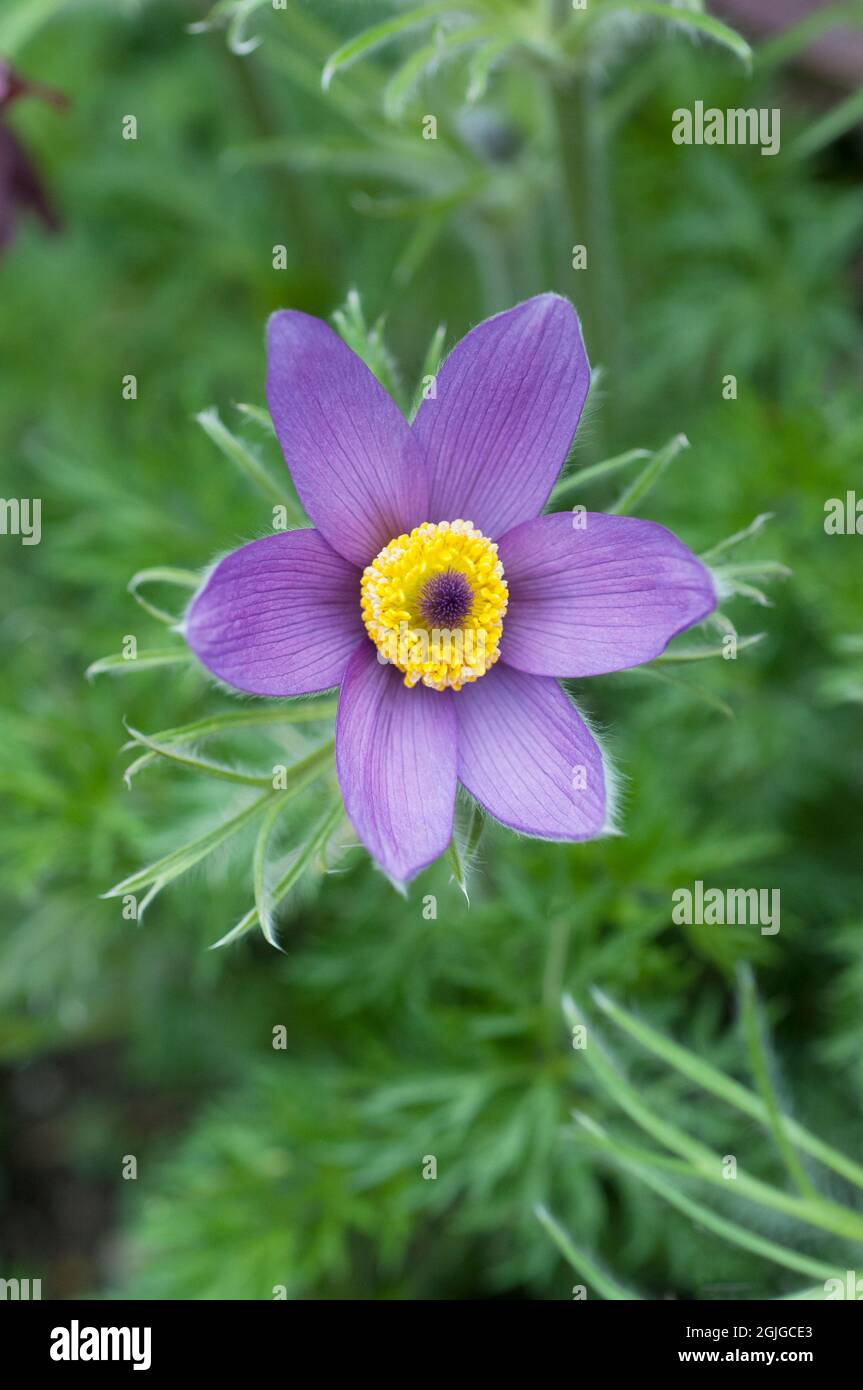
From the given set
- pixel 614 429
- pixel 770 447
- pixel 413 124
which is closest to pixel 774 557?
pixel 770 447

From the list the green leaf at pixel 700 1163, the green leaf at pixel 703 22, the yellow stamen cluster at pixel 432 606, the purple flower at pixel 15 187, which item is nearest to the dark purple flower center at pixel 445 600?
the yellow stamen cluster at pixel 432 606

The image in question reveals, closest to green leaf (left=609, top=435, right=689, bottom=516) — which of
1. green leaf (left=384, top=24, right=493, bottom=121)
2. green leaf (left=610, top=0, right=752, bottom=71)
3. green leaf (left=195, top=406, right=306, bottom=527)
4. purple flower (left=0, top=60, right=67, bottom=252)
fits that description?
green leaf (left=195, top=406, right=306, bottom=527)

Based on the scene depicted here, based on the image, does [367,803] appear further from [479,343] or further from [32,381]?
[32,381]

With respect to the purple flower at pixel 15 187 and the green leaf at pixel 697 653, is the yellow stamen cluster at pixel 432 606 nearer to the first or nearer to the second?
the green leaf at pixel 697 653

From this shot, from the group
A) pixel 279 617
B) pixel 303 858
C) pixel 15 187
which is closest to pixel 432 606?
pixel 279 617

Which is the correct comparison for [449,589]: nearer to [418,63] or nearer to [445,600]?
[445,600]

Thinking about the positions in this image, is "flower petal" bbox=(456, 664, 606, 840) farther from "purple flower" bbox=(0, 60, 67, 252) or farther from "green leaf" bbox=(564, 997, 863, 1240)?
"purple flower" bbox=(0, 60, 67, 252)
